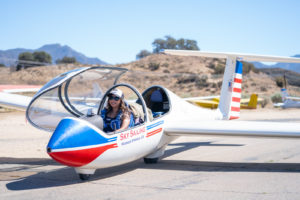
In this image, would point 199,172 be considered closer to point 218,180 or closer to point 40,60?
point 218,180

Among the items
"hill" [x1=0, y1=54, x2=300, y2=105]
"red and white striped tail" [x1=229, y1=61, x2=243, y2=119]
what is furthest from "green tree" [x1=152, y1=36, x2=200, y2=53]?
"red and white striped tail" [x1=229, y1=61, x2=243, y2=119]

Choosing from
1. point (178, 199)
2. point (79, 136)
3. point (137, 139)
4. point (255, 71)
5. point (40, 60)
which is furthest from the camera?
point (40, 60)

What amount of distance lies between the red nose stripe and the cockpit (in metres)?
0.85

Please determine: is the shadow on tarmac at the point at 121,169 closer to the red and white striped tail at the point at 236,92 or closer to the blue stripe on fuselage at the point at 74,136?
the blue stripe on fuselage at the point at 74,136

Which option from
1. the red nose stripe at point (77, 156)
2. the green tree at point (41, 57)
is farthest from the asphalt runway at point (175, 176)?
the green tree at point (41, 57)

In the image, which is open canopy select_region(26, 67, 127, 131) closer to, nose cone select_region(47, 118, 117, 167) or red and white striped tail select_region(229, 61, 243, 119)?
nose cone select_region(47, 118, 117, 167)

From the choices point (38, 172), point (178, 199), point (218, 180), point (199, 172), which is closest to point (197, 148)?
point (199, 172)

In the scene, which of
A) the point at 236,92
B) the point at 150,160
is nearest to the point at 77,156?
the point at 150,160

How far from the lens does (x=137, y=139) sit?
7793mm

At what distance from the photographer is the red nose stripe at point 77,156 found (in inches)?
252

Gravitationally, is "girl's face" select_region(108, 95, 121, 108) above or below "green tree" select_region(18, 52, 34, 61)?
below

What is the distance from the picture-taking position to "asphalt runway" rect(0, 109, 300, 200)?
20.0 ft

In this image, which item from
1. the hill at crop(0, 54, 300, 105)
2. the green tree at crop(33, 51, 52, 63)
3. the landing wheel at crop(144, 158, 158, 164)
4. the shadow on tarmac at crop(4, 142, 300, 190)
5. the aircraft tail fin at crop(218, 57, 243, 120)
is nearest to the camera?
the shadow on tarmac at crop(4, 142, 300, 190)

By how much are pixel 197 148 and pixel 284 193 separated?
19.8ft
